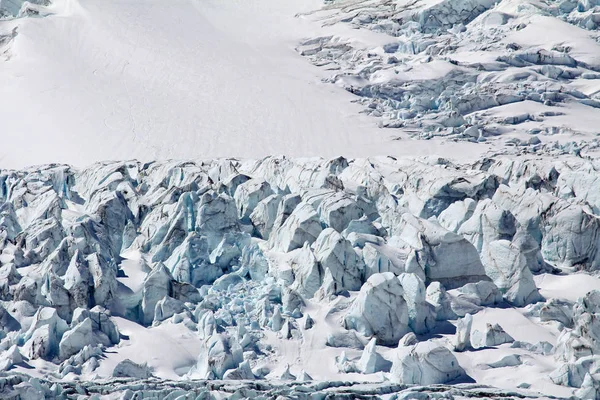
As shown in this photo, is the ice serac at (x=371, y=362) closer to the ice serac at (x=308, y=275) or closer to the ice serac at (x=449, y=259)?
the ice serac at (x=308, y=275)

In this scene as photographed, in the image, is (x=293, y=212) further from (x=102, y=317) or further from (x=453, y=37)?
(x=453, y=37)

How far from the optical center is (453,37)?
50625mm

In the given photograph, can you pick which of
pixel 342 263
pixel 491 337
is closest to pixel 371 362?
pixel 491 337

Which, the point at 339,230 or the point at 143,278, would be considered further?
the point at 339,230

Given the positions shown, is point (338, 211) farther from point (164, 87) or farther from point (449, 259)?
point (164, 87)

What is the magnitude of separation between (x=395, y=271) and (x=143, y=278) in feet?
19.2

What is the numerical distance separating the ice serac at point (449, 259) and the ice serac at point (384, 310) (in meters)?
2.14

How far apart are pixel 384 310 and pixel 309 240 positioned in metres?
3.96

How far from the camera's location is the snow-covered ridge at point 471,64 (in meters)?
39.7

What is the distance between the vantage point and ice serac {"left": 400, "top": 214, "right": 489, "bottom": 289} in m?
21.4

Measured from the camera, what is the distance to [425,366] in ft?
57.5

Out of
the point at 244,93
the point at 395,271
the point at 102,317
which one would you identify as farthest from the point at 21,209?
the point at 244,93

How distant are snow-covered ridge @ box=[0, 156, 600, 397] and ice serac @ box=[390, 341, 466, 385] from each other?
27 millimetres

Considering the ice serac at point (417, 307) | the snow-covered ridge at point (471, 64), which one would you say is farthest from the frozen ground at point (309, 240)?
the snow-covered ridge at point (471, 64)
